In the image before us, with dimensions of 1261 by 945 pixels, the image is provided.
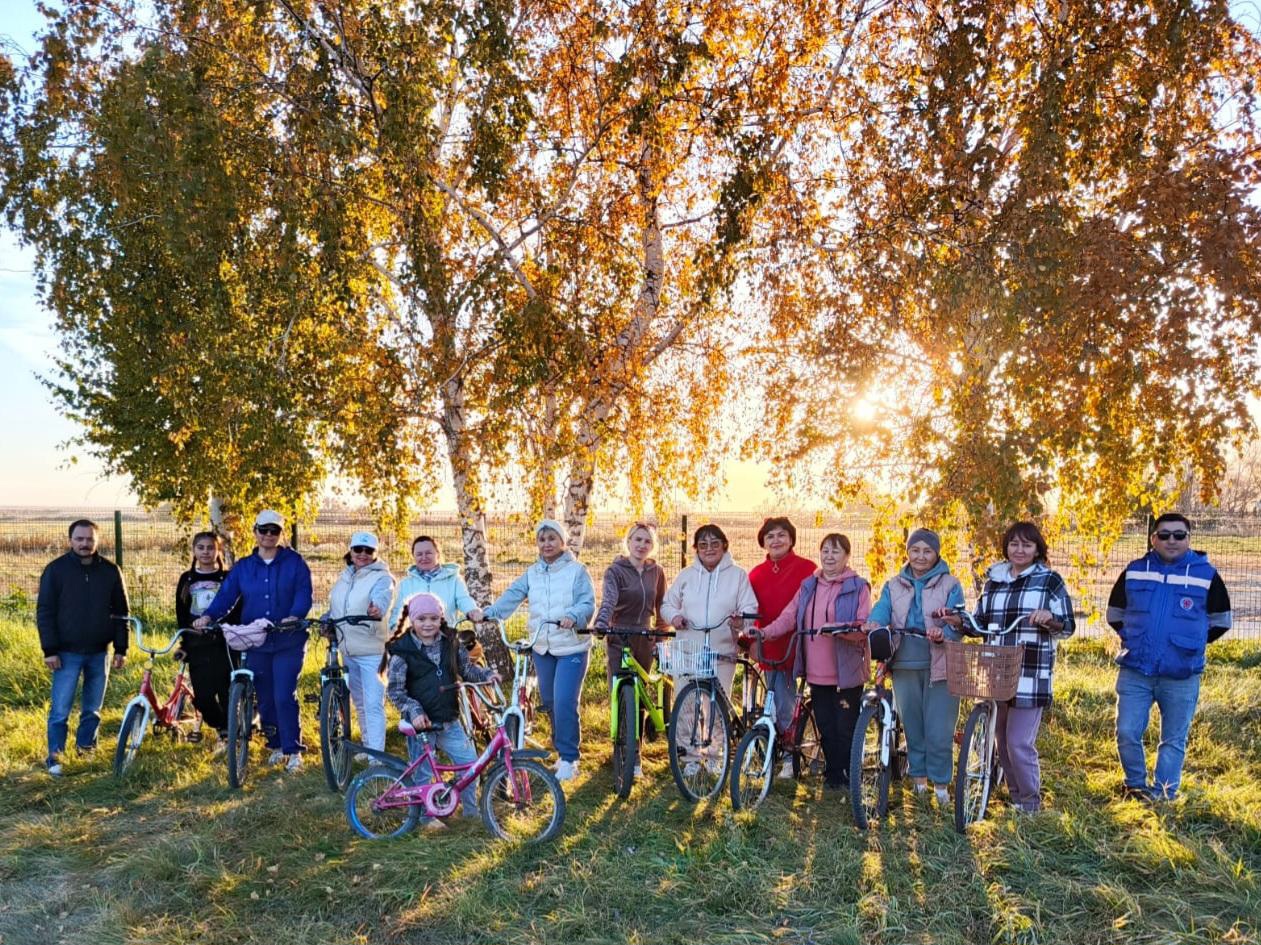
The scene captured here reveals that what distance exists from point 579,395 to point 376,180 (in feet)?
8.46

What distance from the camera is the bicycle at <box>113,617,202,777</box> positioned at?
261 inches

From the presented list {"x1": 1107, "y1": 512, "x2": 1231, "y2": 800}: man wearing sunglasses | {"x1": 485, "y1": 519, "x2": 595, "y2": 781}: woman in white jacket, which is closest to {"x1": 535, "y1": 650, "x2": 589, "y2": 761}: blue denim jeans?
{"x1": 485, "y1": 519, "x2": 595, "y2": 781}: woman in white jacket

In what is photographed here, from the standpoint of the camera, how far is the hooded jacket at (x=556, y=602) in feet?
20.5

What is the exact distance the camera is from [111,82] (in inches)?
324

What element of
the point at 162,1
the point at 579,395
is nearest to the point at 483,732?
the point at 579,395

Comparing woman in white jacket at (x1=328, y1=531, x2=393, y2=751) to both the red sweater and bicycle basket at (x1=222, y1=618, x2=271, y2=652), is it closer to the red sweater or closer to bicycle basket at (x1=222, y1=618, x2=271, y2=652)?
bicycle basket at (x1=222, y1=618, x2=271, y2=652)

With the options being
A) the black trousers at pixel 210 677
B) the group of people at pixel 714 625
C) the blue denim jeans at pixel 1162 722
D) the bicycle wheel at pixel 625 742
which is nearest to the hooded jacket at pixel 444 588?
the group of people at pixel 714 625

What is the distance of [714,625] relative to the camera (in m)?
6.24

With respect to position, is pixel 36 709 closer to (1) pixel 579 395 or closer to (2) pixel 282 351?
(2) pixel 282 351

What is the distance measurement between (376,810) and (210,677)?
8.45 feet

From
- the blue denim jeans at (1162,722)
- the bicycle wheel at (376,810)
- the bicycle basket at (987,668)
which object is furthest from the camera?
the blue denim jeans at (1162,722)

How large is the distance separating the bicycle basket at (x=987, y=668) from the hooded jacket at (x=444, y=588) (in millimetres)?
3072

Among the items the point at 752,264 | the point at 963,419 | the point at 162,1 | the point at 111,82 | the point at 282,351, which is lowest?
the point at 963,419

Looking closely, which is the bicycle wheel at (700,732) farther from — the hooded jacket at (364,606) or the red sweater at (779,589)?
the hooded jacket at (364,606)
